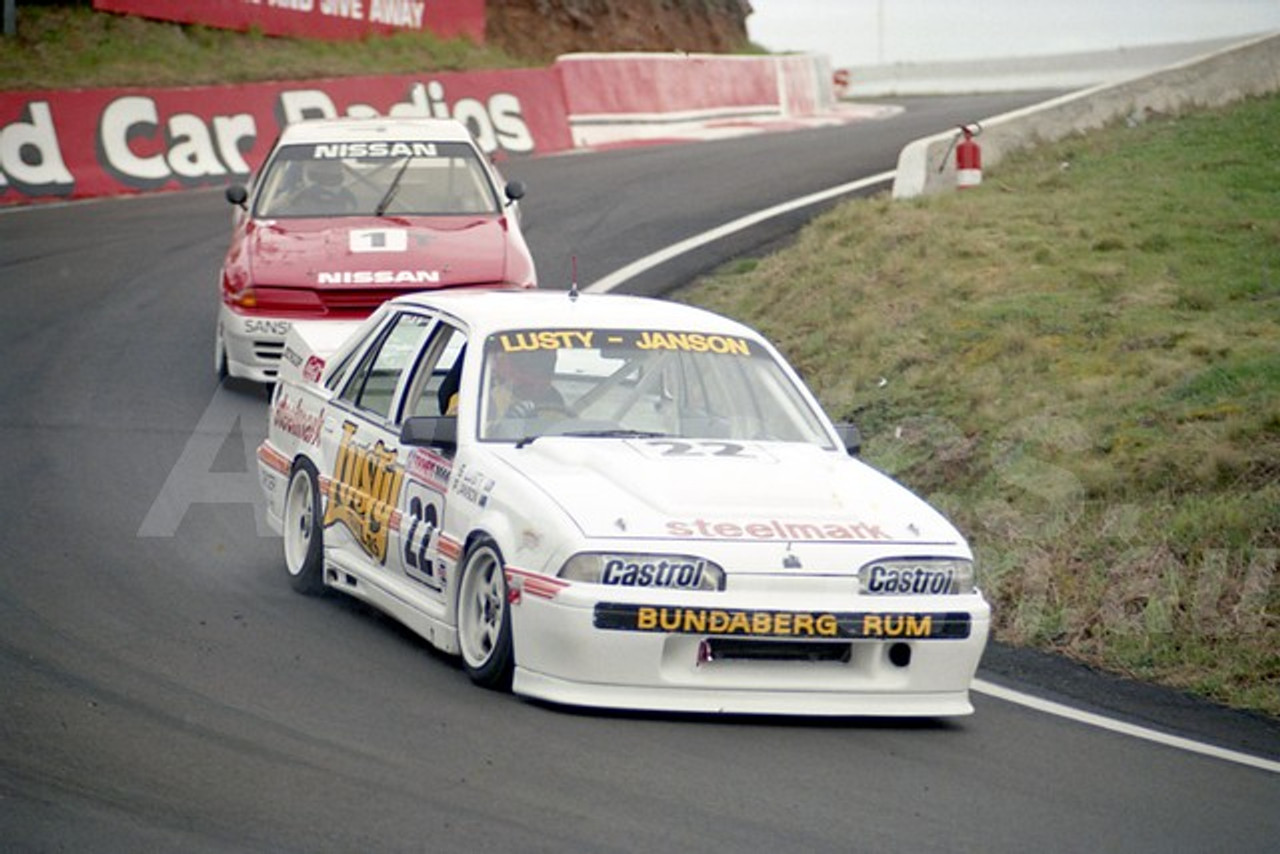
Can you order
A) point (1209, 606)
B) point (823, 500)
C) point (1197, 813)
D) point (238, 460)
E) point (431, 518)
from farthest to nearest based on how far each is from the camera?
1. point (238, 460)
2. point (1209, 606)
3. point (431, 518)
4. point (823, 500)
5. point (1197, 813)

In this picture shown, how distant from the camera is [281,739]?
7031mm

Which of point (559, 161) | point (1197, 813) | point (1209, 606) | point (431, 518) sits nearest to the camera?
point (1197, 813)

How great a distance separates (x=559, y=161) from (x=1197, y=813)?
2231 cm

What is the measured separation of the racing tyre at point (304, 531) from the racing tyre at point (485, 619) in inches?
65.4

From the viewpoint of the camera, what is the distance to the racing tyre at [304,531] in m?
9.68

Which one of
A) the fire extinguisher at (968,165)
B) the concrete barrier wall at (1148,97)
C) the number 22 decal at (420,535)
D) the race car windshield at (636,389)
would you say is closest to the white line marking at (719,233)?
the concrete barrier wall at (1148,97)

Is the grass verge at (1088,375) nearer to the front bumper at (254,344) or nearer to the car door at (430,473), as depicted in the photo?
the car door at (430,473)

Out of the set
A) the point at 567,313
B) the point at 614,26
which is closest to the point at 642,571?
the point at 567,313

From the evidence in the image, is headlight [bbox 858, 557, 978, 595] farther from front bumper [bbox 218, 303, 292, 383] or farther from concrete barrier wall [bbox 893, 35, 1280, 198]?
concrete barrier wall [bbox 893, 35, 1280, 198]

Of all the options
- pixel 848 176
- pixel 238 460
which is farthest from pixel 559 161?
pixel 238 460

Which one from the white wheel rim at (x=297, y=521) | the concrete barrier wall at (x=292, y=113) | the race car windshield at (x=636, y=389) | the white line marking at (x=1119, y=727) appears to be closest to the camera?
the white line marking at (x=1119, y=727)

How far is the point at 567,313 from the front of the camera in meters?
9.29

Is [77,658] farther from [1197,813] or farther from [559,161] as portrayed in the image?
[559,161]

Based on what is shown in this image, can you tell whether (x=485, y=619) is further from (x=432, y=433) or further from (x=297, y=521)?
(x=297, y=521)
